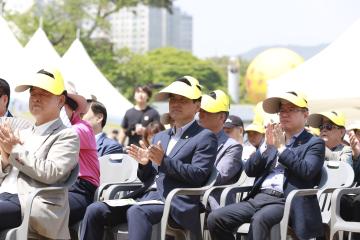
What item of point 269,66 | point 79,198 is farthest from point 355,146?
point 269,66

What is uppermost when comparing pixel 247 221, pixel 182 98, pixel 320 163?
pixel 182 98

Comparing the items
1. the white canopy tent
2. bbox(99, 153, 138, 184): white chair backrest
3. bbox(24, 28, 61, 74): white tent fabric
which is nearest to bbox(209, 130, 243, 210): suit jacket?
bbox(99, 153, 138, 184): white chair backrest

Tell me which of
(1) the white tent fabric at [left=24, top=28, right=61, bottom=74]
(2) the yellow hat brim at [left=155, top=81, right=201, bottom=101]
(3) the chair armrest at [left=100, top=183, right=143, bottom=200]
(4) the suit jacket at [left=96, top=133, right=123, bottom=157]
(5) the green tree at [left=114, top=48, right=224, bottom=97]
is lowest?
(3) the chair armrest at [left=100, top=183, right=143, bottom=200]

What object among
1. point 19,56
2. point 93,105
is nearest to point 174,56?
point 19,56

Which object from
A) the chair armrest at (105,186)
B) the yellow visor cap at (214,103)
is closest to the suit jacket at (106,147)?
the chair armrest at (105,186)

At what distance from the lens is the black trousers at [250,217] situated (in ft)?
22.6

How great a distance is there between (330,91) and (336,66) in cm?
43

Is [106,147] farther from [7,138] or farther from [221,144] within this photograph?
[7,138]

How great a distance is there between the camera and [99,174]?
7703mm

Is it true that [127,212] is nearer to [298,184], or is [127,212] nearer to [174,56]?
[298,184]

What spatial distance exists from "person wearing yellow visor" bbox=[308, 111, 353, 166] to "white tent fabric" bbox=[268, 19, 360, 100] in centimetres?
343

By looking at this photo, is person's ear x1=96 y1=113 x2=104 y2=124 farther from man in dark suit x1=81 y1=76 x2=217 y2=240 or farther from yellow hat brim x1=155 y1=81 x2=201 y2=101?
yellow hat brim x1=155 y1=81 x2=201 y2=101

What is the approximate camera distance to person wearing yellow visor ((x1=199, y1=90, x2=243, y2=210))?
773cm

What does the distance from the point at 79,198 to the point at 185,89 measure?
4.24ft
